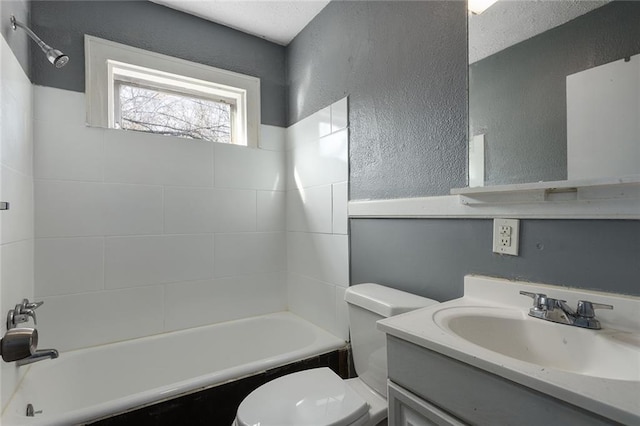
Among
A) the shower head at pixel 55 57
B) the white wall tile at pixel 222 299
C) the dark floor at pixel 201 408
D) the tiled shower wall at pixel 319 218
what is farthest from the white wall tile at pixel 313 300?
the shower head at pixel 55 57

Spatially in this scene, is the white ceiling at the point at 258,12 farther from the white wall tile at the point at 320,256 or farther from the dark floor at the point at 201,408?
the dark floor at the point at 201,408

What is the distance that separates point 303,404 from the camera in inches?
41.9

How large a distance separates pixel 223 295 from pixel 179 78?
144 cm

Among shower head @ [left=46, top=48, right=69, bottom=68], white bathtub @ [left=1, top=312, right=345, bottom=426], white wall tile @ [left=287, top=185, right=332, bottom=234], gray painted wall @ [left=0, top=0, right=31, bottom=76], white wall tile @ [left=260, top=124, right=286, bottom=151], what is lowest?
white bathtub @ [left=1, top=312, right=345, bottom=426]

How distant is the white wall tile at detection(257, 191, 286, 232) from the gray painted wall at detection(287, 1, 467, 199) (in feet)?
2.34

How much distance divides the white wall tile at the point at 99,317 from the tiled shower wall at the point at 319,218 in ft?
2.92

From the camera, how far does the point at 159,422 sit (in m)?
1.17

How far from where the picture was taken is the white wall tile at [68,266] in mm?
1531

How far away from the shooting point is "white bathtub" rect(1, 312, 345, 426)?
1.16 meters

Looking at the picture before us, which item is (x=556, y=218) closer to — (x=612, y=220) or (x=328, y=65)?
(x=612, y=220)

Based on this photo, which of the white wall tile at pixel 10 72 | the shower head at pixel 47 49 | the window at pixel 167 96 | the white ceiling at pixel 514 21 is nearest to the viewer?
the white ceiling at pixel 514 21

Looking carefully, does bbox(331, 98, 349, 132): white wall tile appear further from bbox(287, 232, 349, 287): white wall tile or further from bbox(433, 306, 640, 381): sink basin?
bbox(433, 306, 640, 381): sink basin

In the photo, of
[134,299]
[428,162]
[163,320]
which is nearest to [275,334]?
[163,320]

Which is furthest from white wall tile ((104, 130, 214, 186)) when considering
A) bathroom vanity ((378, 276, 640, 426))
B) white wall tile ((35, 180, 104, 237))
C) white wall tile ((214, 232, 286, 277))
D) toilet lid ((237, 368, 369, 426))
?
bathroom vanity ((378, 276, 640, 426))
